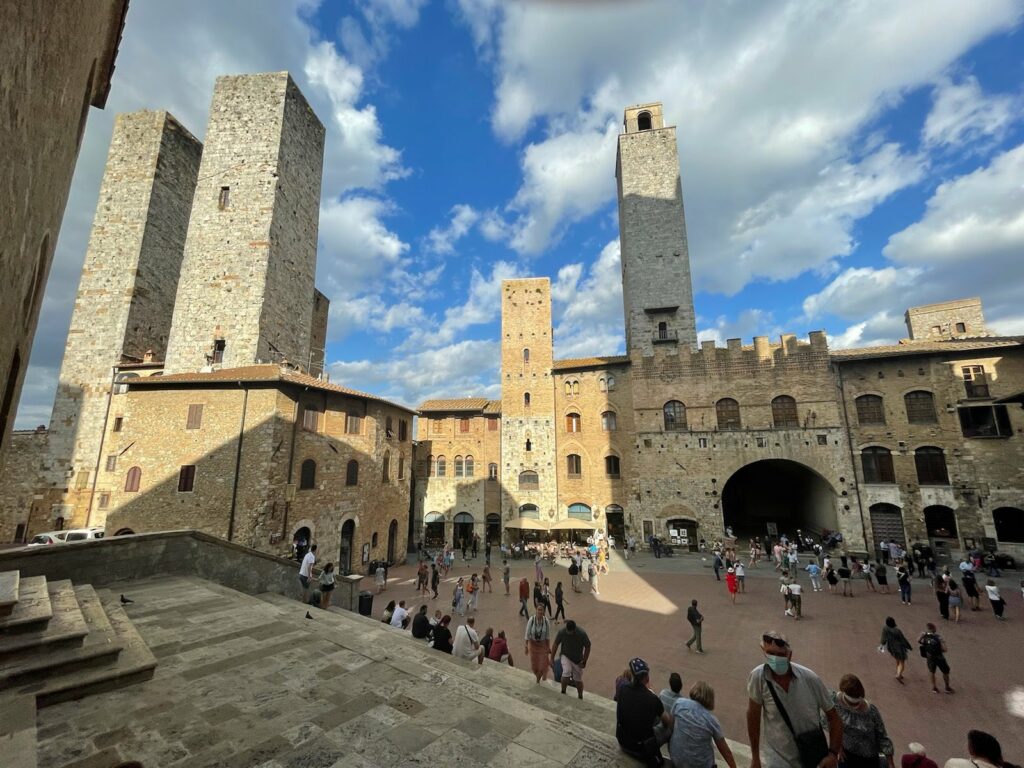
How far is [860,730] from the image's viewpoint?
407cm

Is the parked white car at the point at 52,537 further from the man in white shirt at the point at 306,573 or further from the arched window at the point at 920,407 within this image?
the arched window at the point at 920,407

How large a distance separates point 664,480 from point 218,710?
2408 centimetres

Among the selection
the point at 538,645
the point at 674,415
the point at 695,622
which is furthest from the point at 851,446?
the point at 538,645

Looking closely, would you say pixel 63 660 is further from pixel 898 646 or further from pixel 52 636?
pixel 898 646

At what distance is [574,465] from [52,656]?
24.8m

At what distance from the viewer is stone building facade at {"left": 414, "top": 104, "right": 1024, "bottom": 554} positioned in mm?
20812

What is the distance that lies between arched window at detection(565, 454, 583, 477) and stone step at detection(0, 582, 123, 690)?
2380cm

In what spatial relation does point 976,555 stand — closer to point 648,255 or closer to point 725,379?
point 725,379

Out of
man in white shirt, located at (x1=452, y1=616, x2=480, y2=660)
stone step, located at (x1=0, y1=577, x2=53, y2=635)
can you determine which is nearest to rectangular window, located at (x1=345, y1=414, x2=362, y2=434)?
stone step, located at (x1=0, y1=577, x2=53, y2=635)

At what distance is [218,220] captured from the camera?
21078 mm

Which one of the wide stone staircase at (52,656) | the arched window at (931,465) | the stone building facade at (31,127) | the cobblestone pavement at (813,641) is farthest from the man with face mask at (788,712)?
the arched window at (931,465)

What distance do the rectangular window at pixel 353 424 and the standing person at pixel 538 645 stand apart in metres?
15.0

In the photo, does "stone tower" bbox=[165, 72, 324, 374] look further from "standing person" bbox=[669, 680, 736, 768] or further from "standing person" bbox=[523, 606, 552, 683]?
"standing person" bbox=[669, 680, 736, 768]

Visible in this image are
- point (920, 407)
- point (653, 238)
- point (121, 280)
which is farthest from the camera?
point (653, 238)
